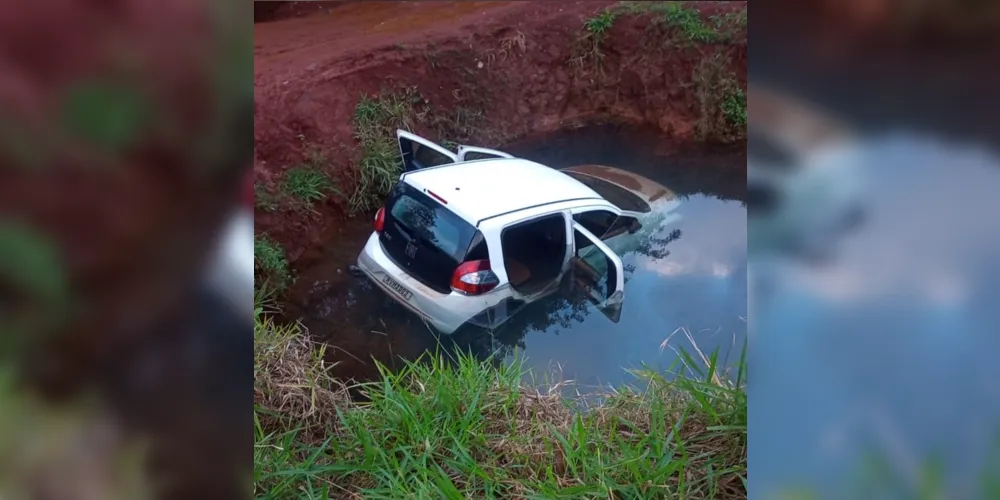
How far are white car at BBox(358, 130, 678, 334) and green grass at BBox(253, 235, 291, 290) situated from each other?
315 mm

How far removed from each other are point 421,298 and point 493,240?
344 millimetres

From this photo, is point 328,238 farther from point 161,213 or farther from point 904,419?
point 904,419

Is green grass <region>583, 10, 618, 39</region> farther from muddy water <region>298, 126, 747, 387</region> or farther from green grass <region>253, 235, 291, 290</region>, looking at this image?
green grass <region>253, 235, 291, 290</region>

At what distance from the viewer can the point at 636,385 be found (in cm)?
218

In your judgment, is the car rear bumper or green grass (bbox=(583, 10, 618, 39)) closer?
the car rear bumper

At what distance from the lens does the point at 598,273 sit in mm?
2266

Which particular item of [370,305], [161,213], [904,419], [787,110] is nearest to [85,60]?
[161,213]

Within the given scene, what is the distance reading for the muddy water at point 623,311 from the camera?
2.18m

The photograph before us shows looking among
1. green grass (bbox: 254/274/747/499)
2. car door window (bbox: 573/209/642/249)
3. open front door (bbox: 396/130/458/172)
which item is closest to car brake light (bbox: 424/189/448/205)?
open front door (bbox: 396/130/458/172)

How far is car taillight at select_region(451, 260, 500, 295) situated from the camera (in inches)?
86.9

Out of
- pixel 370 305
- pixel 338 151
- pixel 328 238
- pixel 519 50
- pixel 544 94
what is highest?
pixel 519 50

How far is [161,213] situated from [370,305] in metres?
1.25

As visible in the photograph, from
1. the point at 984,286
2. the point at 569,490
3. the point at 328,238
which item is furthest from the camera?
the point at 328,238

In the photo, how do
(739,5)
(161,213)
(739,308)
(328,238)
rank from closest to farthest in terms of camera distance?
(161,213), (739,308), (328,238), (739,5)
